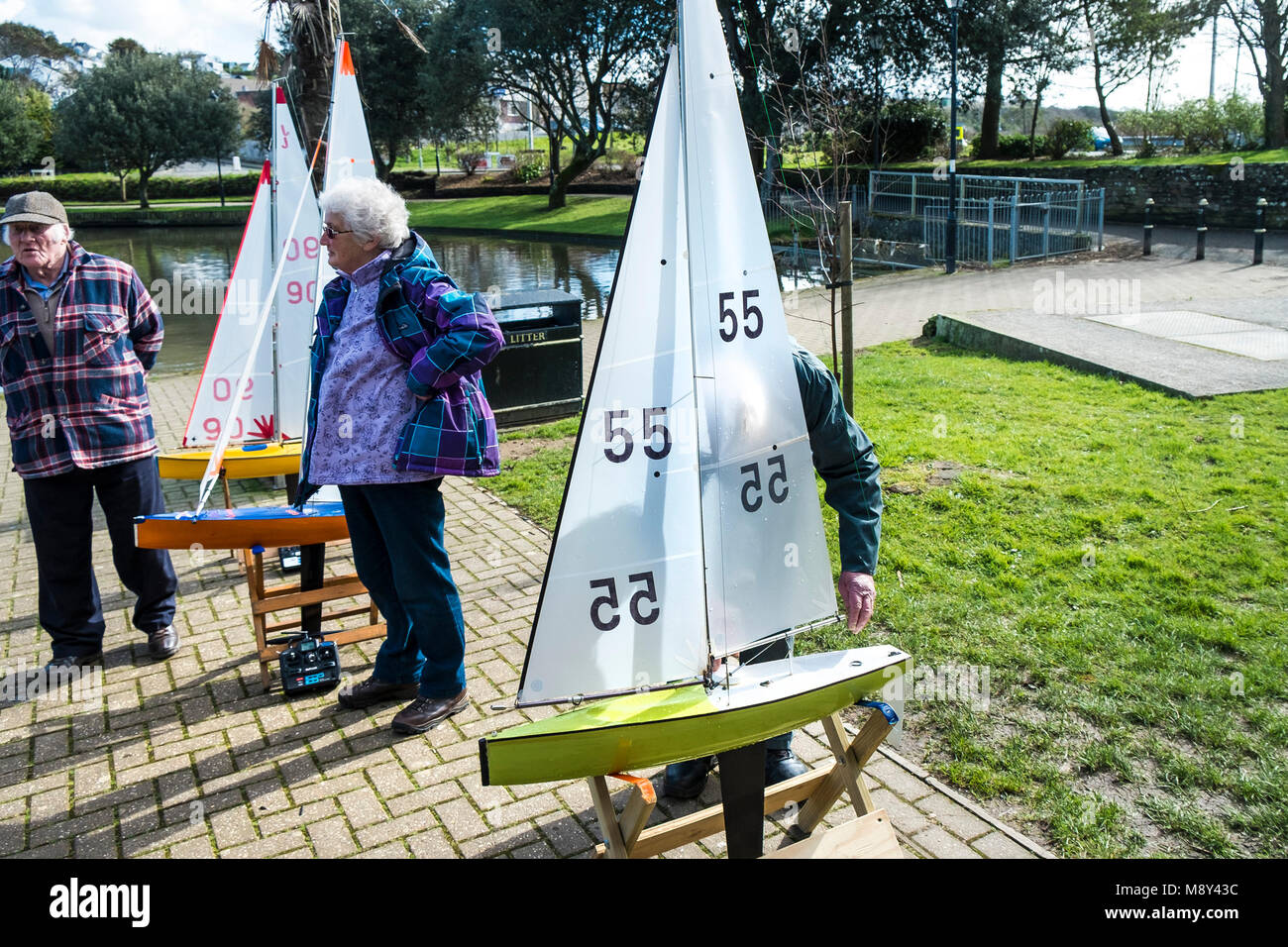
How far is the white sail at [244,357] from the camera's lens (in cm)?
643

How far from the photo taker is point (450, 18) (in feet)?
125

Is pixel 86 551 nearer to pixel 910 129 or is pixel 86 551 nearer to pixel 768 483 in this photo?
pixel 768 483

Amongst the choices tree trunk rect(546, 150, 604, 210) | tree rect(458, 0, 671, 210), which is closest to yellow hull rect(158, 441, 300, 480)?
tree rect(458, 0, 671, 210)

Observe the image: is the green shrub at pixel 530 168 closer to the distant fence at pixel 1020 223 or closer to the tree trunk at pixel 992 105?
the tree trunk at pixel 992 105

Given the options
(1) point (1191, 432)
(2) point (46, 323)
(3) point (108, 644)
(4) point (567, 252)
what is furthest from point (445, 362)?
(4) point (567, 252)

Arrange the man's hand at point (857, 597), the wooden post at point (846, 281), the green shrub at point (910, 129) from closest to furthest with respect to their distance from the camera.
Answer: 1. the man's hand at point (857, 597)
2. the wooden post at point (846, 281)
3. the green shrub at point (910, 129)

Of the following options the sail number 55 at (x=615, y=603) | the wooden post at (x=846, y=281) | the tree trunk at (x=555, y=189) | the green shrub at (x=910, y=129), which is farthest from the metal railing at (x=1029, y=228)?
the tree trunk at (x=555, y=189)

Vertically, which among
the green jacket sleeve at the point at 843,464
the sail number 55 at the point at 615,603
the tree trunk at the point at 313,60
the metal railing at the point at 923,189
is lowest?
the sail number 55 at the point at 615,603

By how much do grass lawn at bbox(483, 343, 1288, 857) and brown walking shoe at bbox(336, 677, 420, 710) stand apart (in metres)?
2.09

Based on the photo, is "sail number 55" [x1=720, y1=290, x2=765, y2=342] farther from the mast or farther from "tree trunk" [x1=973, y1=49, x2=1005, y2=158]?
"tree trunk" [x1=973, y1=49, x2=1005, y2=158]

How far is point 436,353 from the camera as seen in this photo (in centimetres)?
385

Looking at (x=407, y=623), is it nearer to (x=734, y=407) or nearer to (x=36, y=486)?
(x=36, y=486)

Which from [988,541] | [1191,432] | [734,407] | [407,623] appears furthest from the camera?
[1191,432]

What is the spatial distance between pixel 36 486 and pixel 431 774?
2522mm
